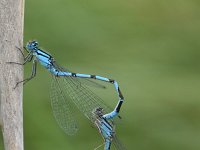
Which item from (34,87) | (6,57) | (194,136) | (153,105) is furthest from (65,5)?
(6,57)

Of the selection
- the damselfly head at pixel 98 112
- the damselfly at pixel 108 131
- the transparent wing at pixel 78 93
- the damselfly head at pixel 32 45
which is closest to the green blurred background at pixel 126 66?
the damselfly at pixel 108 131

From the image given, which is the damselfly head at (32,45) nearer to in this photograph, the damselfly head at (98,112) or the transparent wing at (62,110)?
the transparent wing at (62,110)

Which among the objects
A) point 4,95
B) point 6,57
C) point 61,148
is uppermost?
point 6,57

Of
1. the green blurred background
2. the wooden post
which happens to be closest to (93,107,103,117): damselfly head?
the green blurred background

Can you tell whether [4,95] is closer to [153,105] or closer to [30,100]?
[30,100]

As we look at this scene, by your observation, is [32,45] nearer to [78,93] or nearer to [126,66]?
[78,93]

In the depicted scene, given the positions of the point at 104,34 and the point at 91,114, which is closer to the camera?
the point at 91,114

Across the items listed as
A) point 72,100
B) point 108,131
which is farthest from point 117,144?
point 72,100
